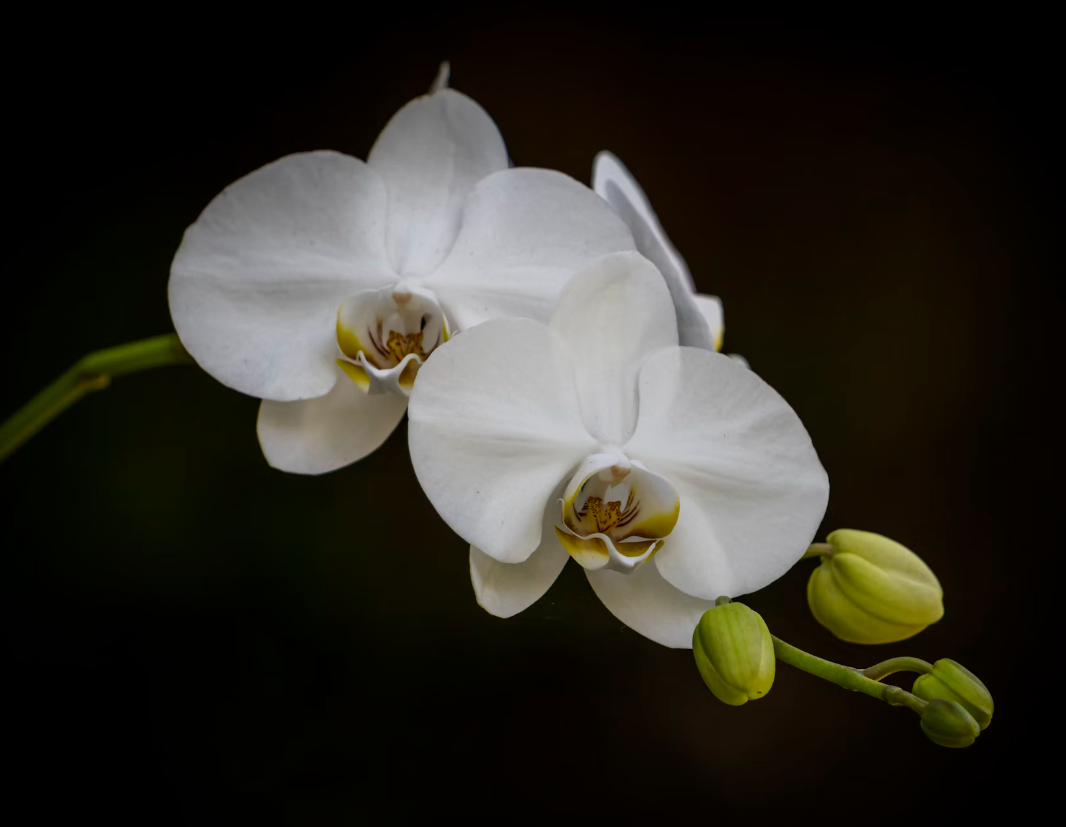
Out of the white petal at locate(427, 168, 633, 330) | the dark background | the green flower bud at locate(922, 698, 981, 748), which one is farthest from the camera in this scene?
the dark background

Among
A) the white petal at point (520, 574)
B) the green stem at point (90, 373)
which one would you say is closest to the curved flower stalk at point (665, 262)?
the white petal at point (520, 574)

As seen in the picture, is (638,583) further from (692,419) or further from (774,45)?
(774,45)

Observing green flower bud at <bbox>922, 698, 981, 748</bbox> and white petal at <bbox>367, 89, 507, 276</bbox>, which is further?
white petal at <bbox>367, 89, 507, 276</bbox>

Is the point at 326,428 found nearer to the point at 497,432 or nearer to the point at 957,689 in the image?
the point at 497,432

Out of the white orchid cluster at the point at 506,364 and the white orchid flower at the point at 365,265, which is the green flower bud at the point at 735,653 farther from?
the white orchid flower at the point at 365,265

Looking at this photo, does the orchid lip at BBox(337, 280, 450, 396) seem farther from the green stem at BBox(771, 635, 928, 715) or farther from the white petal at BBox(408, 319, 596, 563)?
the green stem at BBox(771, 635, 928, 715)

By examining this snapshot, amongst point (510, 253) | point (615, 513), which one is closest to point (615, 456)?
point (615, 513)

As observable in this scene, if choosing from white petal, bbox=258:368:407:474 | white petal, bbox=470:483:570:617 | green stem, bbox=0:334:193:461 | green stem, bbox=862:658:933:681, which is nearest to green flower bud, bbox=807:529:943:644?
green stem, bbox=862:658:933:681
